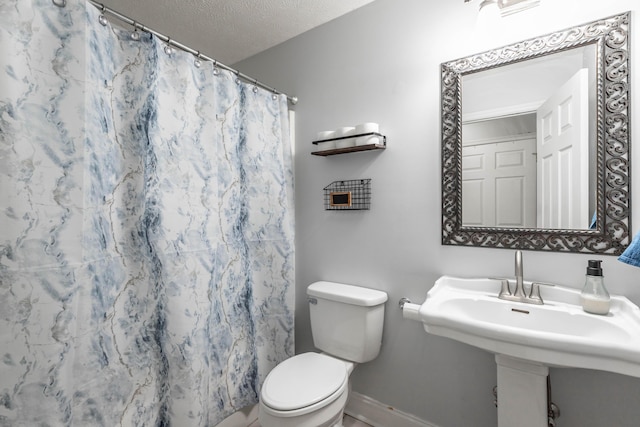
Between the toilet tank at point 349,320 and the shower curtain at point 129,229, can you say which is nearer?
the shower curtain at point 129,229

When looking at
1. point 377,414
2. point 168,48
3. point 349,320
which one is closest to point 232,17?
point 168,48

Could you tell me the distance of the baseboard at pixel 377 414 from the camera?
59.2 inches

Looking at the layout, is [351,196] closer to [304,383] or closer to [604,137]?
[304,383]

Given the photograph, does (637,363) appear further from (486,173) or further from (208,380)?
(208,380)

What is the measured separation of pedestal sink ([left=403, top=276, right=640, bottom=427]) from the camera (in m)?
0.79

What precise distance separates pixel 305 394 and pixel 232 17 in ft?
6.75

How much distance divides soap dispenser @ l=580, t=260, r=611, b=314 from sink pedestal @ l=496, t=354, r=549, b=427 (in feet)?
0.88

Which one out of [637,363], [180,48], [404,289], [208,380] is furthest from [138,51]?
[637,363]

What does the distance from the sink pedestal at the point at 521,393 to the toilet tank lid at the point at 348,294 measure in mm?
580

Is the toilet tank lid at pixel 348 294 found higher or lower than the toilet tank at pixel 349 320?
higher

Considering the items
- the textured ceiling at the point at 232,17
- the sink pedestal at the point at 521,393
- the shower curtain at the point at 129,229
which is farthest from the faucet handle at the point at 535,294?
the textured ceiling at the point at 232,17

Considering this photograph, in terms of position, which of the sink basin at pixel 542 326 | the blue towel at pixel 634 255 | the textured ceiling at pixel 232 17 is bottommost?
the sink basin at pixel 542 326

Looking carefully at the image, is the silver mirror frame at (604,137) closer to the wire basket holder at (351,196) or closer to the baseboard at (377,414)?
the wire basket holder at (351,196)

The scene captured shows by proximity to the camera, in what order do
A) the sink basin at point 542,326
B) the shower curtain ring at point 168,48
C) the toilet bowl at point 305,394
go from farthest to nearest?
the shower curtain ring at point 168,48 → the toilet bowl at point 305,394 → the sink basin at point 542,326
